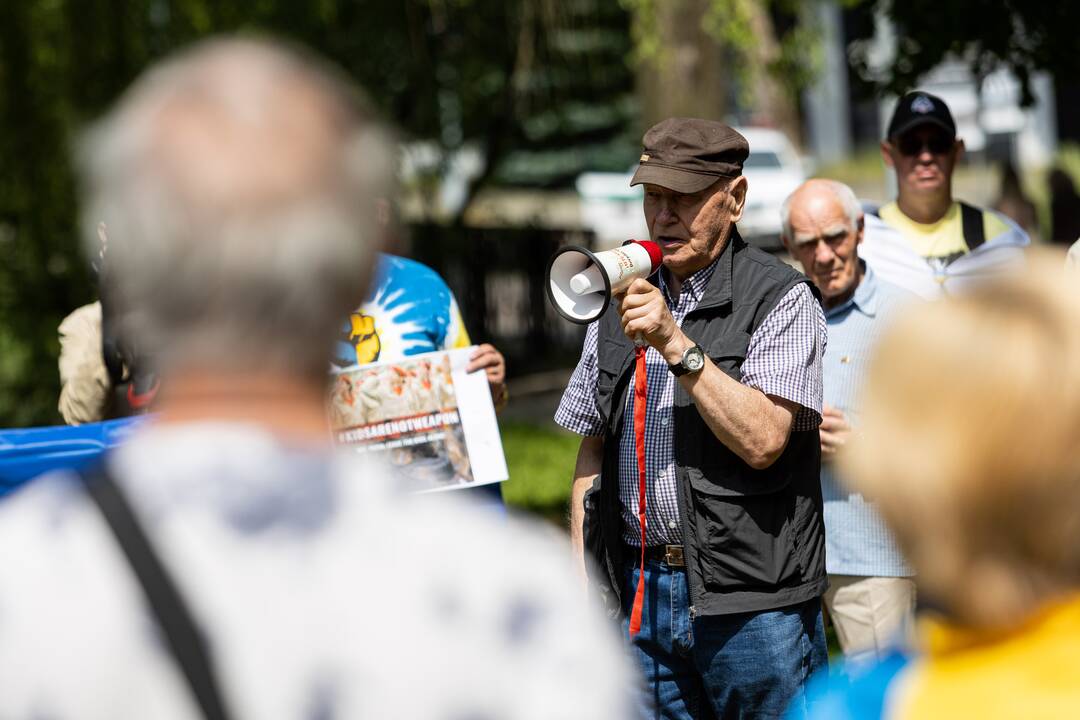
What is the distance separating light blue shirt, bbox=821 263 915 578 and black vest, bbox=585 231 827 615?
2.84 ft

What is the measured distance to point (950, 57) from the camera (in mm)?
7520

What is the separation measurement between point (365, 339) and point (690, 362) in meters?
1.29

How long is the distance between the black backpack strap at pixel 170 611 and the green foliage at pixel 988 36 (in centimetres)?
613

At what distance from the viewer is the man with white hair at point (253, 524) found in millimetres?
1426

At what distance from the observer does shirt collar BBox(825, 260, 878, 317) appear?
14.3 feet

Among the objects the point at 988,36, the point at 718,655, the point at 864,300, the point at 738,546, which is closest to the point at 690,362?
the point at 738,546

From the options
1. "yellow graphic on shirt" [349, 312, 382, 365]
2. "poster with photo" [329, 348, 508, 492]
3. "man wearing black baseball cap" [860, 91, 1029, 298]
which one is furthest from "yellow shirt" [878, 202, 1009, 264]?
"yellow graphic on shirt" [349, 312, 382, 365]

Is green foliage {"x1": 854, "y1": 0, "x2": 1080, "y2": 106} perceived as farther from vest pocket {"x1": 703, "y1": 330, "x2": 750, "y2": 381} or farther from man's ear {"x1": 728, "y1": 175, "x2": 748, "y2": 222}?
vest pocket {"x1": 703, "y1": 330, "x2": 750, "y2": 381}

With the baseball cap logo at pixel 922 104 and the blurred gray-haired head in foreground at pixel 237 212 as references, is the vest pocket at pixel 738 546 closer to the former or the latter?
the blurred gray-haired head in foreground at pixel 237 212

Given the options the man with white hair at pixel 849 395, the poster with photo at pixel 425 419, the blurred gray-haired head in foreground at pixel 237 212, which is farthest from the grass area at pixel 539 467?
the blurred gray-haired head in foreground at pixel 237 212

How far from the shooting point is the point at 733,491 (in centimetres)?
328

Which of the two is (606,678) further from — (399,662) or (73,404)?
(73,404)

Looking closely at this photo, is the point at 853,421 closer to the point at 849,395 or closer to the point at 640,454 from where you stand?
the point at 849,395

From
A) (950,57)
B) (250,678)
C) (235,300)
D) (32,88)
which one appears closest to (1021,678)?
(250,678)
